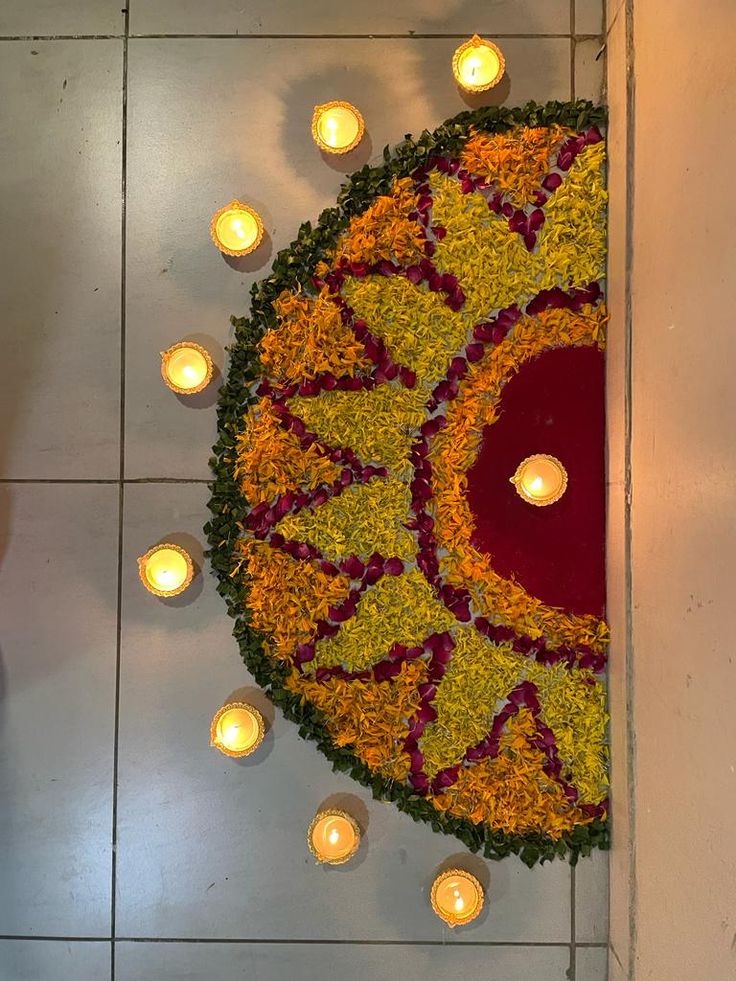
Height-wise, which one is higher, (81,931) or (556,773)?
(556,773)

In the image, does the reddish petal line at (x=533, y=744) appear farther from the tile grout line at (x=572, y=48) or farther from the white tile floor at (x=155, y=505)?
the tile grout line at (x=572, y=48)

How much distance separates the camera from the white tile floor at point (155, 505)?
5.43 ft

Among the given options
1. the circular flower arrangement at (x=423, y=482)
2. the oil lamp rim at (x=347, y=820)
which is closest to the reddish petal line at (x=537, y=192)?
the circular flower arrangement at (x=423, y=482)

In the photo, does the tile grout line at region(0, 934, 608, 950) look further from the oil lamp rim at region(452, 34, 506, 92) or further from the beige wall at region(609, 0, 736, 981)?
the oil lamp rim at region(452, 34, 506, 92)

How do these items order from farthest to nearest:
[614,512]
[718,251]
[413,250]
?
[413,250] → [614,512] → [718,251]

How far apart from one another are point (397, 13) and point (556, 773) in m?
1.75

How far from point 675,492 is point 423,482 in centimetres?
56

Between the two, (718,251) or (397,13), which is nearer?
(718,251)

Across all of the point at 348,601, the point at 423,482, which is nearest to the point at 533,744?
the point at 348,601

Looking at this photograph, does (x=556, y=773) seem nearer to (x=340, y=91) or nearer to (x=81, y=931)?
(x=81, y=931)

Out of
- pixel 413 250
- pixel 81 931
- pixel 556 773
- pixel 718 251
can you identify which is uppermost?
pixel 413 250

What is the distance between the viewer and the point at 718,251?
3.48 feet

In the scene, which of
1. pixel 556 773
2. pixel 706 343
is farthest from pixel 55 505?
pixel 706 343

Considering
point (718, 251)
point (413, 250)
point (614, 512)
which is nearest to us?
point (718, 251)
